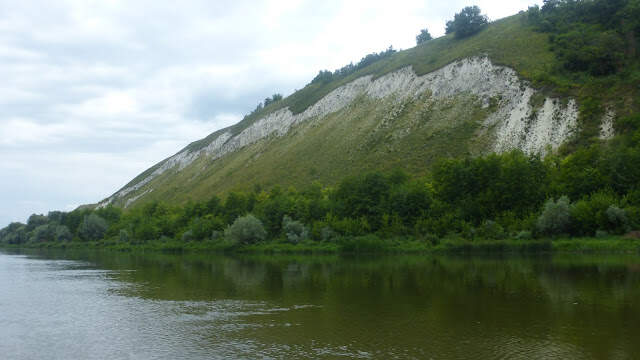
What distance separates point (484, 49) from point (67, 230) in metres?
122

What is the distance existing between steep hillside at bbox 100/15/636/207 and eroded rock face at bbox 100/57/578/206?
0.83 ft

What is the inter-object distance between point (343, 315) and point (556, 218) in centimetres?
4520

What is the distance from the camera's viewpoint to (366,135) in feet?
384

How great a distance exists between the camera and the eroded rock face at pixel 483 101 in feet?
291

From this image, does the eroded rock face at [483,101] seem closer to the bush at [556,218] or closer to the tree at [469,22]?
the tree at [469,22]

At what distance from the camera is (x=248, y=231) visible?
8512 centimetres

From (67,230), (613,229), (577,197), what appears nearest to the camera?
(613,229)

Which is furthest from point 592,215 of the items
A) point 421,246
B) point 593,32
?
point 593,32

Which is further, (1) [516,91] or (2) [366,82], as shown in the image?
(2) [366,82]

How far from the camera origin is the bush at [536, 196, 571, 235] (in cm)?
6138

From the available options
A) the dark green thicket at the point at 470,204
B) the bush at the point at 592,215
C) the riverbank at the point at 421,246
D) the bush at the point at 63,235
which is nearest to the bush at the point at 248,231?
the dark green thicket at the point at 470,204

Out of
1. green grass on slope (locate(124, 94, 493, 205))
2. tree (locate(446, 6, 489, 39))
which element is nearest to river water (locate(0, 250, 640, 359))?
green grass on slope (locate(124, 94, 493, 205))

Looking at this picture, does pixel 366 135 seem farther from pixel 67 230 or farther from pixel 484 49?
pixel 67 230

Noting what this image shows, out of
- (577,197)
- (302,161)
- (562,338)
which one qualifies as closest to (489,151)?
(577,197)
